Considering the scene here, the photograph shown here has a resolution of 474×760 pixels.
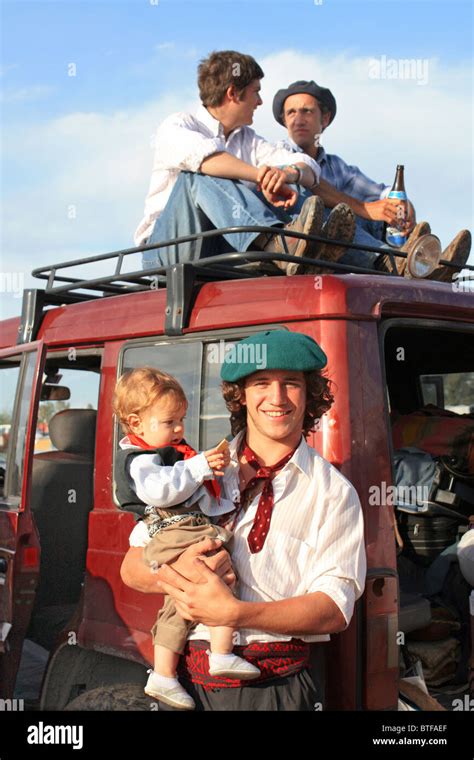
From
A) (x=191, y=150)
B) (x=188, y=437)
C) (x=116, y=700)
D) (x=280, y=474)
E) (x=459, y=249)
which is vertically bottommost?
(x=116, y=700)

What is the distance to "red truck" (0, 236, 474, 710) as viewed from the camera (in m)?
2.91

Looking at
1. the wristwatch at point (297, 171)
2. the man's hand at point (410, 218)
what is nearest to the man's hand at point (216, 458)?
the wristwatch at point (297, 171)

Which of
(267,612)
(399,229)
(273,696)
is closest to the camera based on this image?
(267,612)

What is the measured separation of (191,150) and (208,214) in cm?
33

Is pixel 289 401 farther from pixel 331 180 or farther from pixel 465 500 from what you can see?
pixel 331 180

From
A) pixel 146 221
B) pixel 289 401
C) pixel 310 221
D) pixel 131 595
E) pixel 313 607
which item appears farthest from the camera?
pixel 146 221

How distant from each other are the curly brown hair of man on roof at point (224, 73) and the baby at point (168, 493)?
2.22m

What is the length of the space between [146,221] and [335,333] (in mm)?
2070

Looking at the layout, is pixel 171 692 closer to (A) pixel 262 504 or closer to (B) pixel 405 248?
(A) pixel 262 504

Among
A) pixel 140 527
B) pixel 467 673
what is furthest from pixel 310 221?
pixel 467 673

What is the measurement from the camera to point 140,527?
2.94 m

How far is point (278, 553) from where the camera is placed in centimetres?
264

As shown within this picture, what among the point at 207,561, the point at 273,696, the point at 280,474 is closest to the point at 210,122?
the point at 280,474

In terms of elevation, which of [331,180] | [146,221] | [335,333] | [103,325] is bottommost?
[335,333]
